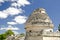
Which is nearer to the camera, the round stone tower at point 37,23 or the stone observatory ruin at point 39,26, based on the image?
the stone observatory ruin at point 39,26

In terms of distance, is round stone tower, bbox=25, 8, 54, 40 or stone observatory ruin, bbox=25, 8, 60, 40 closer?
stone observatory ruin, bbox=25, 8, 60, 40

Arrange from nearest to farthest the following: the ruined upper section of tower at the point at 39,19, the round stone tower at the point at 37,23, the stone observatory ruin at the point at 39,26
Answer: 1. the stone observatory ruin at the point at 39,26
2. the round stone tower at the point at 37,23
3. the ruined upper section of tower at the point at 39,19

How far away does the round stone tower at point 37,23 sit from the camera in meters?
32.2

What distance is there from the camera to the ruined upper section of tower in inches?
1282

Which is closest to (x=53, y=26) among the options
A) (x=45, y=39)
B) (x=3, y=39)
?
(x=45, y=39)

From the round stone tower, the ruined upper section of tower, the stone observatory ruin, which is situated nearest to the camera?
the stone observatory ruin

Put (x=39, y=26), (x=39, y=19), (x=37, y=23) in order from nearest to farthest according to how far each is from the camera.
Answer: (x=39, y=26) < (x=37, y=23) < (x=39, y=19)

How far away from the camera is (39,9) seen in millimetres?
33750

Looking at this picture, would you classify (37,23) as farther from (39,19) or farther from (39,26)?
(39,19)

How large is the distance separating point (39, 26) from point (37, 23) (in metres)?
0.59

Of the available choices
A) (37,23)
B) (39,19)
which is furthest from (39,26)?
(39,19)

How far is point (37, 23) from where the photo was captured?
32562 mm

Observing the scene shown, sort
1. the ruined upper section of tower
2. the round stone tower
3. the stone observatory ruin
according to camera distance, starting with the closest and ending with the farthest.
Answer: the stone observatory ruin → the round stone tower → the ruined upper section of tower

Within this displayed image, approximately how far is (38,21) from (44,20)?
100cm
